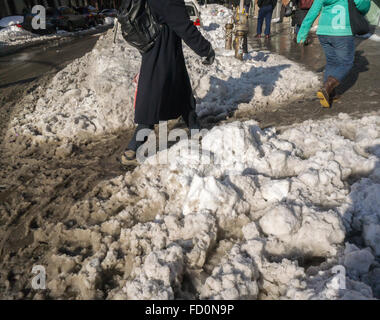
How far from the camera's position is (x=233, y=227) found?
2189mm

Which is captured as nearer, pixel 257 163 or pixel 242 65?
pixel 257 163

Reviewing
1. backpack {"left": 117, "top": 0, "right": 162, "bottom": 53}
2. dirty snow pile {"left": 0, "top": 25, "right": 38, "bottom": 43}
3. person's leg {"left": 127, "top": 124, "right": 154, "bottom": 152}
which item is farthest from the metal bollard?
dirty snow pile {"left": 0, "top": 25, "right": 38, "bottom": 43}

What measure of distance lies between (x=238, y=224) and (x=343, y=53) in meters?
3.04

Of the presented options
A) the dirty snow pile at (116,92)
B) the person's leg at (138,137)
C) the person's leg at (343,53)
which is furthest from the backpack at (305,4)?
the person's leg at (138,137)

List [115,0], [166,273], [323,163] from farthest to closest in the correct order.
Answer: [115,0]
[323,163]
[166,273]

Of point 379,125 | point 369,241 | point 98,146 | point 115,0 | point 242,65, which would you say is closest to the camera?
point 369,241

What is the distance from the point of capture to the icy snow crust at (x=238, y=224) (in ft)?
5.60

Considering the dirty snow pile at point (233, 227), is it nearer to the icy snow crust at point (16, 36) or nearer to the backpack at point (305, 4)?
the backpack at point (305, 4)

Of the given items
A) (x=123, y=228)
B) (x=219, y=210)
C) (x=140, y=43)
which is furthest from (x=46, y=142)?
(x=219, y=210)

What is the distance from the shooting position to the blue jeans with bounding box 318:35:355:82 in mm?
3738

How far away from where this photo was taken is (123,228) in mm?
2209

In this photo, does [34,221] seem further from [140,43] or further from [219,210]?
[140,43]

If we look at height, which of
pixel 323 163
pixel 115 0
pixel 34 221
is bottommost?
pixel 34 221

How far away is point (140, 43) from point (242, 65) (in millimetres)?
3703
